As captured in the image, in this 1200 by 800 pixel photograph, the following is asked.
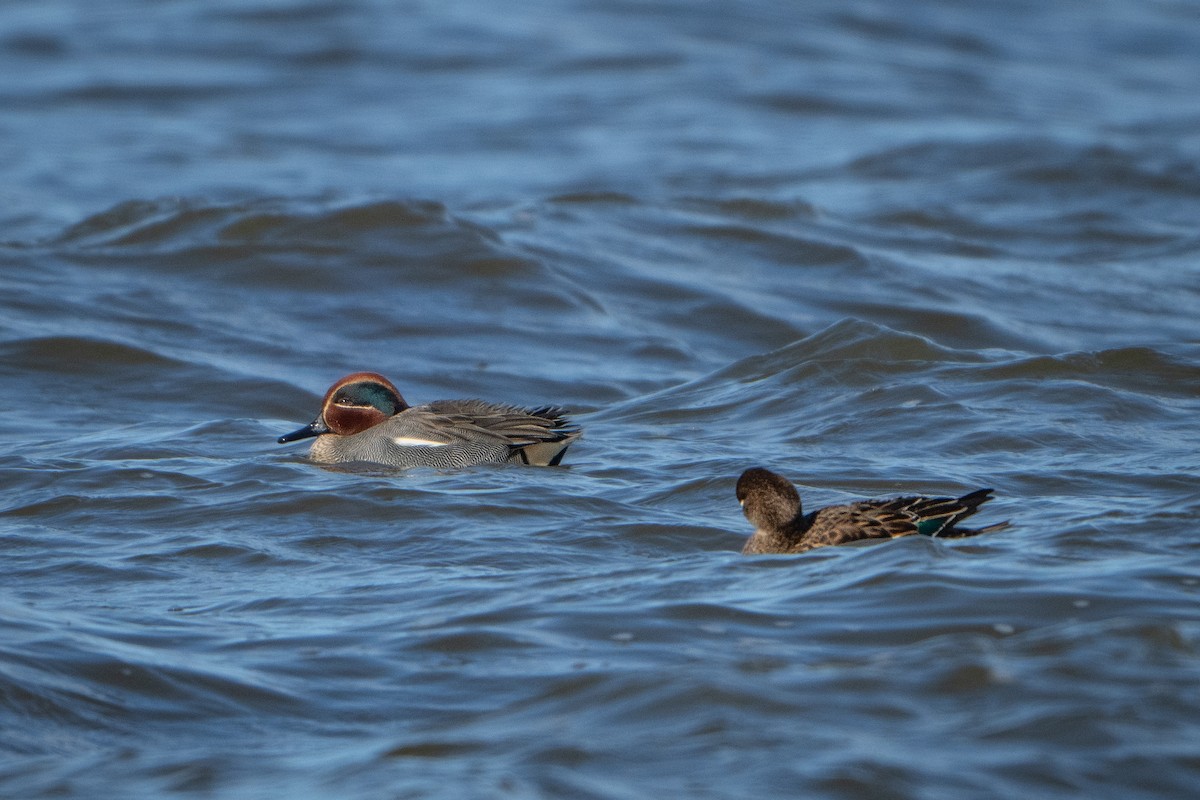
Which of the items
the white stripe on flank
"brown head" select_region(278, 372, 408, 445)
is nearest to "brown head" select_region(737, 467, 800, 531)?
the white stripe on flank

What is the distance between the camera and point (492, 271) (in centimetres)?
1415

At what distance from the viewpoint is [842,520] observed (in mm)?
7117

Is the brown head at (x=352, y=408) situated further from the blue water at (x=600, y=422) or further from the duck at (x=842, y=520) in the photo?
the duck at (x=842, y=520)

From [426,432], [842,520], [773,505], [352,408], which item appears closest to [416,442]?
[426,432]

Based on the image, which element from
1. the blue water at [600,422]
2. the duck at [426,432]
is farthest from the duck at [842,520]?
the duck at [426,432]

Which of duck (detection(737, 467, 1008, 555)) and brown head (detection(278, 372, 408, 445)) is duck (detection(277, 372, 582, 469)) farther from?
duck (detection(737, 467, 1008, 555))

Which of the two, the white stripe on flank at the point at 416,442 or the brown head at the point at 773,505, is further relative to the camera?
the white stripe on flank at the point at 416,442

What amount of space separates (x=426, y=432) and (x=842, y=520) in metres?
2.86

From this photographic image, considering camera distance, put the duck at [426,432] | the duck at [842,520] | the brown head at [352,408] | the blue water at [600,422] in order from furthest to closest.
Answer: the brown head at [352,408] < the duck at [426,432] < the duck at [842,520] < the blue water at [600,422]

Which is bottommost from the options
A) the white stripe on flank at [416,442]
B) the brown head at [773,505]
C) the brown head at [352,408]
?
the white stripe on flank at [416,442]

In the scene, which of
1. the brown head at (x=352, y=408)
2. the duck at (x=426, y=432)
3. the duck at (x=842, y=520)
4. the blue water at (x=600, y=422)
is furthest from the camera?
the brown head at (x=352, y=408)

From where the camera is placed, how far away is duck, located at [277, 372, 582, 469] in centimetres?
914

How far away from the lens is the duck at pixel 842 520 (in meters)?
7.02

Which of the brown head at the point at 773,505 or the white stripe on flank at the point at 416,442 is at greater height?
the brown head at the point at 773,505
